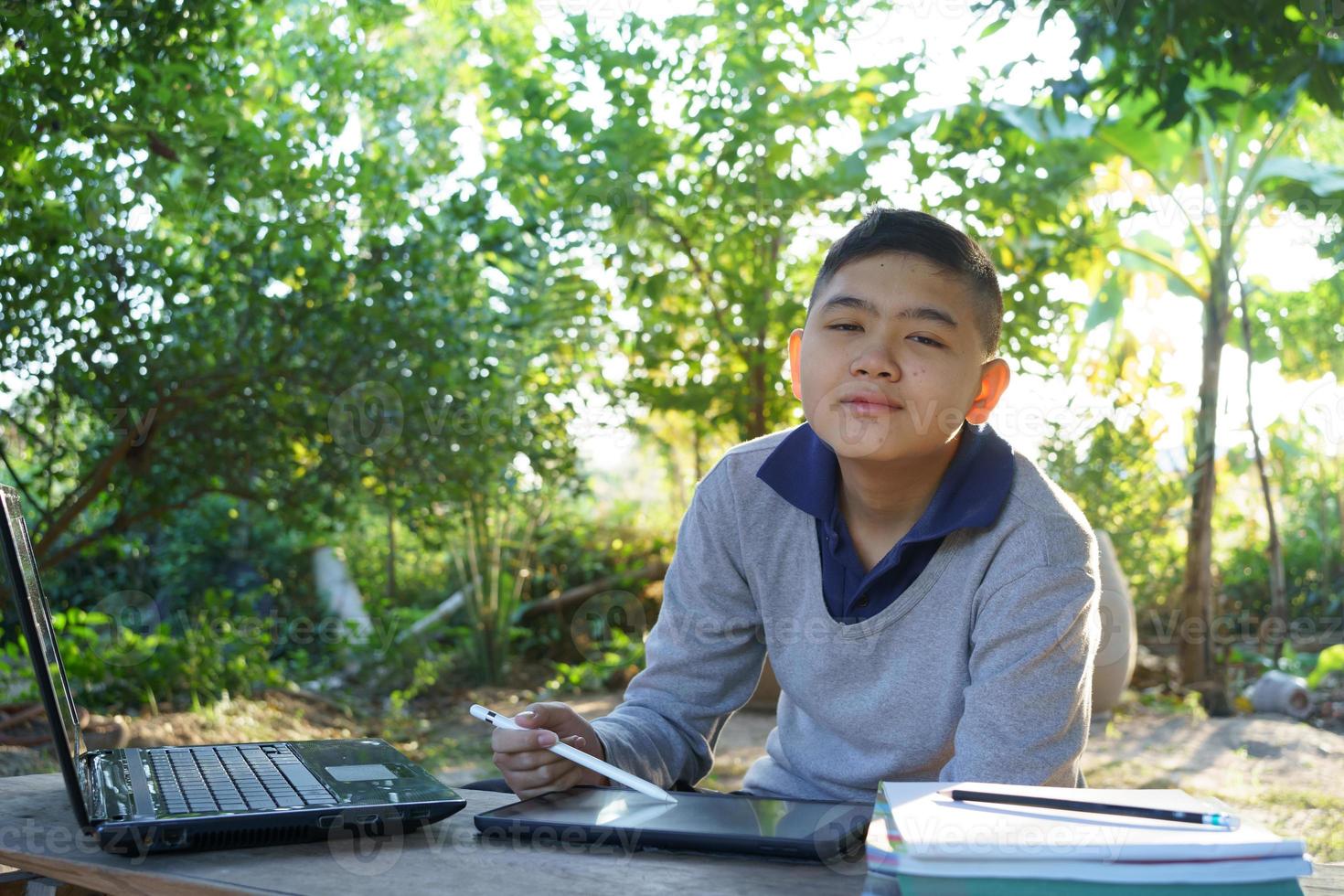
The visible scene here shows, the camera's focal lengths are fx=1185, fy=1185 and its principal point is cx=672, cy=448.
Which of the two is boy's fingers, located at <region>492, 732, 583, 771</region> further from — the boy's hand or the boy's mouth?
the boy's mouth

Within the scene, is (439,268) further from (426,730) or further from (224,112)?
(426,730)

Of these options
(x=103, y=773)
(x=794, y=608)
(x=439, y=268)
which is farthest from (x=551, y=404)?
(x=103, y=773)

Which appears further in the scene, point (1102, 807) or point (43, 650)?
point (43, 650)

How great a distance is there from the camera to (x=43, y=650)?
1.13 meters

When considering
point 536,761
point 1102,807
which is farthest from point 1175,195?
point 1102,807

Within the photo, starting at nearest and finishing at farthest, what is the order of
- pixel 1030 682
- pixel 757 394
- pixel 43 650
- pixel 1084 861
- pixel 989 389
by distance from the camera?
1. pixel 1084 861
2. pixel 43 650
3. pixel 1030 682
4. pixel 989 389
5. pixel 757 394

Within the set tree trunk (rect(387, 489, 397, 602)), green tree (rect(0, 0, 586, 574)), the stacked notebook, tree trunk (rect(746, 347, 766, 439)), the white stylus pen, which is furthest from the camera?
tree trunk (rect(387, 489, 397, 602))

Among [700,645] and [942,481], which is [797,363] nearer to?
[942,481]

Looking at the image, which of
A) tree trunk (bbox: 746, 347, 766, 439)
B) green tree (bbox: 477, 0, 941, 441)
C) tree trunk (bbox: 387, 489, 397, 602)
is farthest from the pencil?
tree trunk (bbox: 387, 489, 397, 602)

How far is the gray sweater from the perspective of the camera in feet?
4.89

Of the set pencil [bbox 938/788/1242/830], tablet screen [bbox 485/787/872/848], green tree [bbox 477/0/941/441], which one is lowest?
tablet screen [bbox 485/787/872/848]

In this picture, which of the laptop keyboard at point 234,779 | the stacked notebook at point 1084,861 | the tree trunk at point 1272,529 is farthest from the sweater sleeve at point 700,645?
the tree trunk at point 1272,529

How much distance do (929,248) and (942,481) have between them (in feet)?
1.12

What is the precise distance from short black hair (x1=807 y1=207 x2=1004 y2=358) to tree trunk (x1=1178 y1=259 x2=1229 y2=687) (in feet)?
15.1
